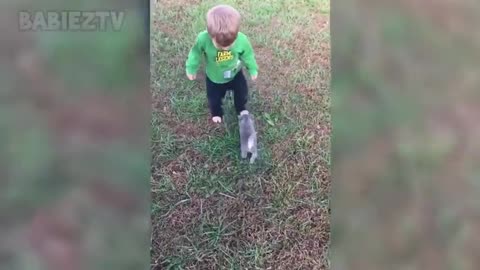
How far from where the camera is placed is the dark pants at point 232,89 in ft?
5.67

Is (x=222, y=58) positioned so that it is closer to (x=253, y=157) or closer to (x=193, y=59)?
(x=193, y=59)

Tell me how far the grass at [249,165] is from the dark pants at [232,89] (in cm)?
2

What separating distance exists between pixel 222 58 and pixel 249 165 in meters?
0.25

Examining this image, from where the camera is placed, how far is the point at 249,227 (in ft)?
5.68

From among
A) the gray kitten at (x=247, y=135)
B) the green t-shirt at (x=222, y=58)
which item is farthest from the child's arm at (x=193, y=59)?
the gray kitten at (x=247, y=135)

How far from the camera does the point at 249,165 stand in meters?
1.74

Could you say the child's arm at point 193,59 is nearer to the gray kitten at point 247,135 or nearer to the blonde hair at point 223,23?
the blonde hair at point 223,23

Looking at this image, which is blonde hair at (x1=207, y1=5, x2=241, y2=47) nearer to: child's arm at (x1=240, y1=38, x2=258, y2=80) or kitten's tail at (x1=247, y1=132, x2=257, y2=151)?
child's arm at (x1=240, y1=38, x2=258, y2=80)

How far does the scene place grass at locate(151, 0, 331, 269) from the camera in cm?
172

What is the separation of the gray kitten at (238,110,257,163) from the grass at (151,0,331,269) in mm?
15

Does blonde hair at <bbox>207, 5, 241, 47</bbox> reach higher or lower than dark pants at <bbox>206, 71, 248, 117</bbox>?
higher

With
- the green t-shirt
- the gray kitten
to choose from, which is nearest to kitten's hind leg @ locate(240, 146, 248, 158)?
the gray kitten
